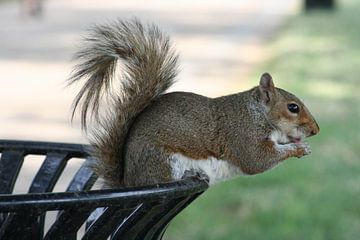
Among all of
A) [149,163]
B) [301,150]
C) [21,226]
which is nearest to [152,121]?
[149,163]

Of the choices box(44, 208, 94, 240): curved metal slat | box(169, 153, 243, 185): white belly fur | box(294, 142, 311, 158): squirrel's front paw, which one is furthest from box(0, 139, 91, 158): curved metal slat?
box(44, 208, 94, 240): curved metal slat

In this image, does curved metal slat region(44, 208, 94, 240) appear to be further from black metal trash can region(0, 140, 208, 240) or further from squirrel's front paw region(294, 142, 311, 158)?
squirrel's front paw region(294, 142, 311, 158)

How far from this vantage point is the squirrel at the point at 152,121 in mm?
2164

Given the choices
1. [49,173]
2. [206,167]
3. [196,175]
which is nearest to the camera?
[196,175]

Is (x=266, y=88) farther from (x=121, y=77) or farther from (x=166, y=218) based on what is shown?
(x=166, y=218)

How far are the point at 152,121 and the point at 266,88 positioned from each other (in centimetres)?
48

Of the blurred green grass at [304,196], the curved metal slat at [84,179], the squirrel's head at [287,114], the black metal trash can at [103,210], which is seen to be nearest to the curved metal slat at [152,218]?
the black metal trash can at [103,210]

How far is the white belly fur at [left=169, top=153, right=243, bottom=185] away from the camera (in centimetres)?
218

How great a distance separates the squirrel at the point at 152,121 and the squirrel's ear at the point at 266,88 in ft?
0.31

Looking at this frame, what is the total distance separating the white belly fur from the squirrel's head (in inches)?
9.1

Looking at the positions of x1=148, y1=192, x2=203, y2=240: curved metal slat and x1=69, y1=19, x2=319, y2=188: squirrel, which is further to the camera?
x1=69, y1=19, x2=319, y2=188: squirrel

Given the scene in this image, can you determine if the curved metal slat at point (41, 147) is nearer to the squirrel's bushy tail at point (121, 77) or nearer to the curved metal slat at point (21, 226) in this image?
the squirrel's bushy tail at point (121, 77)

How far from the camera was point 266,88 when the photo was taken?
2543mm

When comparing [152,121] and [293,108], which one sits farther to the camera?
[293,108]
